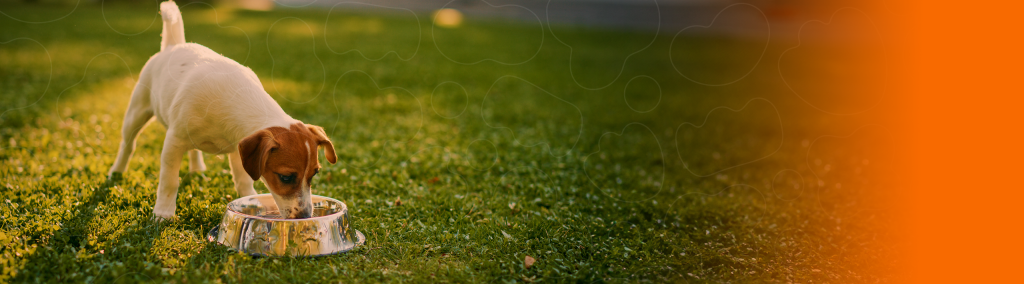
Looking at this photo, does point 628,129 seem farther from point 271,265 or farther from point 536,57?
point 536,57

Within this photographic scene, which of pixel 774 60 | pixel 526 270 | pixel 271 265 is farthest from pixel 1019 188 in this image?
pixel 774 60

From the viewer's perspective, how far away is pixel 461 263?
4.39 m

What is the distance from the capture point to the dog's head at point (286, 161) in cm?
398

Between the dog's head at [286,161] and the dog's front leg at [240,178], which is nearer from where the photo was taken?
the dog's head at [286,161]

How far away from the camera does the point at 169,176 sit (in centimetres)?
464

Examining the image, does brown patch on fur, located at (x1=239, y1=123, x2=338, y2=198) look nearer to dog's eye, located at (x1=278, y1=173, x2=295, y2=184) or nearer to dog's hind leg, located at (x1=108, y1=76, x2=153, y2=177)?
dog's eye, located at (x1=278, y1=173, x2=295, y2=184)

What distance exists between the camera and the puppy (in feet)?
13.2

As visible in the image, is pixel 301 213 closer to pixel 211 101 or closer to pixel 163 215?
pixel 211 101

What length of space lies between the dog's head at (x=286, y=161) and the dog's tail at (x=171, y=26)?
198cm

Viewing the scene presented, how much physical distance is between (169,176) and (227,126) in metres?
0.65
